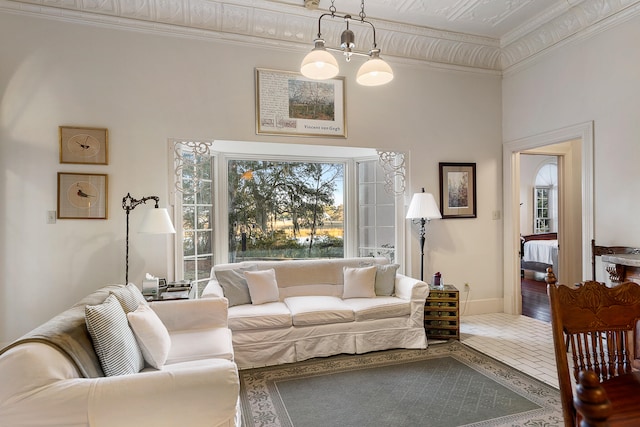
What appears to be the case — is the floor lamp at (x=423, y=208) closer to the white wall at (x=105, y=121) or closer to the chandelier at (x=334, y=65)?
the white wall at (x=105, y=121)

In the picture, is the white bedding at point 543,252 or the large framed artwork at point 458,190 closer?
the large framed artwork at point 458,190

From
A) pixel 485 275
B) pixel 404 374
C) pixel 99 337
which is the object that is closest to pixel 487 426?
pixel 404 374

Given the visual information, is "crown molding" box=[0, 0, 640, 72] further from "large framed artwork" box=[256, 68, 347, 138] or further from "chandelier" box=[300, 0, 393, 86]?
"chandelier" box=[300, 0, 393, 86]

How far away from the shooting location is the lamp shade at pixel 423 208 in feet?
13.1

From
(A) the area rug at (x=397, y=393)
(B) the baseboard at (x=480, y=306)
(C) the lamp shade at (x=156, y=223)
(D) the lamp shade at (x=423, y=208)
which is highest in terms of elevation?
(D) the lamp shade at (x=423, y=208)

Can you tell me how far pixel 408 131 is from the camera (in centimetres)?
443

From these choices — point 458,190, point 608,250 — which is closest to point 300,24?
point 458,190

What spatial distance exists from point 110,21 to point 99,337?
308 cm

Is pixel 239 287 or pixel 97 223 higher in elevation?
pixel 97 223

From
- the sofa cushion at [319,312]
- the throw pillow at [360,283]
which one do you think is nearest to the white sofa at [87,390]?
the sofa cushion at [319,312]

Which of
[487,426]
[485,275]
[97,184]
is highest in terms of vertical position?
[97,184]

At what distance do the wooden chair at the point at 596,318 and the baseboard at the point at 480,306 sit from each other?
10.1ft

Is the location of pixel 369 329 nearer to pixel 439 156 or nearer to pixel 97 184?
pixel 439 156

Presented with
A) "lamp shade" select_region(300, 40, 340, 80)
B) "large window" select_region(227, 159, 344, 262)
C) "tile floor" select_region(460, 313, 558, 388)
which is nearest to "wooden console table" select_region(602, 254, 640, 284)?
"tile floor" select_region(460, 313, 558, 388)
